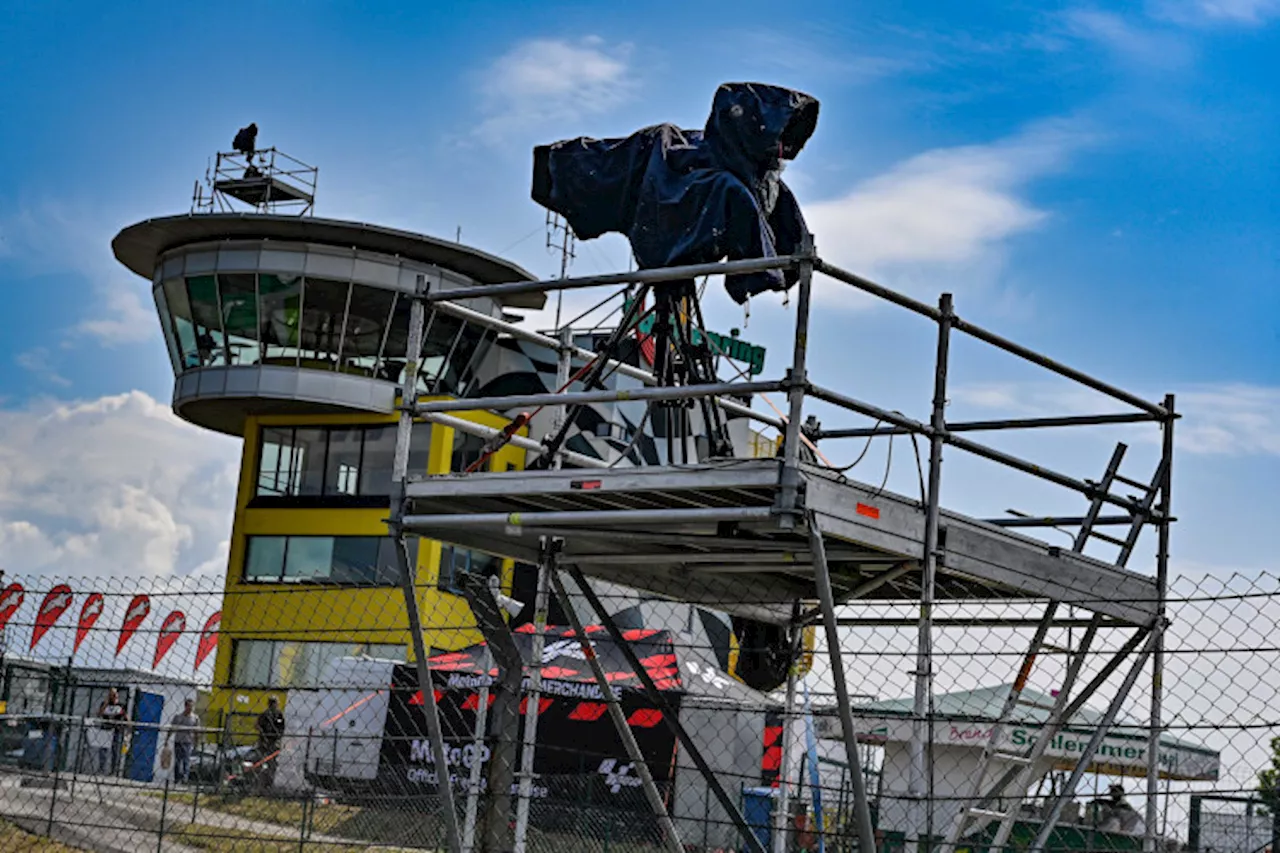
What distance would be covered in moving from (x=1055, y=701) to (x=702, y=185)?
3864mm

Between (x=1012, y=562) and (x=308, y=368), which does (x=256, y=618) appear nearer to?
(x=308, y=368)

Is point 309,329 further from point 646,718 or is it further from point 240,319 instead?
point 646,718

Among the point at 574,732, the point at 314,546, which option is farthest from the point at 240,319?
the point at 574,732

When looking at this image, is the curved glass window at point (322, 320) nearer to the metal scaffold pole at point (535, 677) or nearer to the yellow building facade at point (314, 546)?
the yellow building facade at point (314, 546)

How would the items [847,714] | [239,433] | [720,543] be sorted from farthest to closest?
[239,433], [720,543], [847,714]

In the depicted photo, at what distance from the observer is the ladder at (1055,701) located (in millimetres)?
9820

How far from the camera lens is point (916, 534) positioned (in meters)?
9.29

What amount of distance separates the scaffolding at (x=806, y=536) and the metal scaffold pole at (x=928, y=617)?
A: 0.04 feet

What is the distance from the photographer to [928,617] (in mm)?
8953

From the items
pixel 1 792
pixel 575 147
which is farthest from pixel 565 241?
pixel 575 147

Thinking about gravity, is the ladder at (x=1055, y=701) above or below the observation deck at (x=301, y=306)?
below

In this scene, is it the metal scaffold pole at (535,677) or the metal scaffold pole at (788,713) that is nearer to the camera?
the metal scaffold pole at (535,677)

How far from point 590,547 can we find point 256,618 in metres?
47.1

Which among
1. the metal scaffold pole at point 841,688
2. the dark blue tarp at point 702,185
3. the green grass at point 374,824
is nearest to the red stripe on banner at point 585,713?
the green grass at point 374,824
